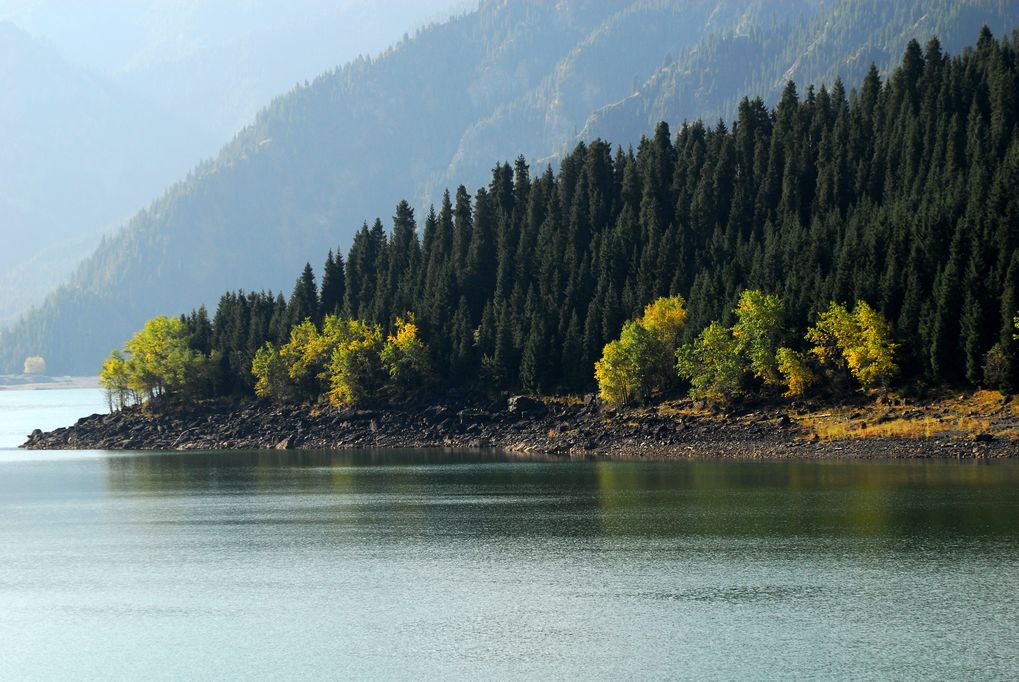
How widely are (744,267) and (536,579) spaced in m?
106

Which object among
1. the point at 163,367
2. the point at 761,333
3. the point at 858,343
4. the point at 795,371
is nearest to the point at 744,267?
the point at 761,333

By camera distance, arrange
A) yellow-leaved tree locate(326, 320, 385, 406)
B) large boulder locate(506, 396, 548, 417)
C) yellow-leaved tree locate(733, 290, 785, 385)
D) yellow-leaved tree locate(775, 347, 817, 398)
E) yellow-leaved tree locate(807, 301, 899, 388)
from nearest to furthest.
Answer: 1. yellow-leaved tree locate(807, 301, 899, 388)
2. yellow-leaved tree locate(775, 347, 817, 398)
3. yellow-leaved tree locate(733, 290, 785, 385)
4. large boulder locate(506, 396, 548, 417)
5. yellow-leaved tree locate(326, 320, 385, 406)

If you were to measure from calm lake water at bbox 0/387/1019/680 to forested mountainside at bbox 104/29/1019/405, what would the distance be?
26.9 m

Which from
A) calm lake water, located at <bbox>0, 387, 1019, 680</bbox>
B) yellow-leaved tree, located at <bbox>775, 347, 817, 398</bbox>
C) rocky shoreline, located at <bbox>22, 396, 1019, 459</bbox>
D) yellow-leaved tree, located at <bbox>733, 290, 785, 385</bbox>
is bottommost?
calm lake water, located at <bbox>0, 387, 1019, 680</bbox>

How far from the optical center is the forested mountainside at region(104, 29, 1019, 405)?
13100cm

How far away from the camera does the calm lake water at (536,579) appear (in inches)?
1900

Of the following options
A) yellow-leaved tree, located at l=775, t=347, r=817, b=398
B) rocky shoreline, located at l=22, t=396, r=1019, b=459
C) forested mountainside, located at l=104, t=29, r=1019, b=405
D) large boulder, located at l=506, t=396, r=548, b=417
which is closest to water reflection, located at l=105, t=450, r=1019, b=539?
rocky shoreline, located at l=22, t=396, r=1019, b=459

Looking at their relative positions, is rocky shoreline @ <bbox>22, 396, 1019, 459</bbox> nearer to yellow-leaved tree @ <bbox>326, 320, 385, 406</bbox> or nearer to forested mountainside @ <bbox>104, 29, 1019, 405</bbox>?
yellow-leaved tree @ <bbox>326, 320, 385, 406</bbox>

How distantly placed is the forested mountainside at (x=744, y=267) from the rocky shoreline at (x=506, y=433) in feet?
17.4

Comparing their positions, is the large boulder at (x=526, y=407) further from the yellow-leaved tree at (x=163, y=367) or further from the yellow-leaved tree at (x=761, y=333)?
the yellow-leaved tree at (x=163, y=367)

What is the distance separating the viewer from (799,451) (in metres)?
122

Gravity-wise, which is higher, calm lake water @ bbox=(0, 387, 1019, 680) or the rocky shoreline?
the rocky shoreline

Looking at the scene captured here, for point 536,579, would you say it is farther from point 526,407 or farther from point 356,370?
point 356,370

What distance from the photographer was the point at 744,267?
162750mm
